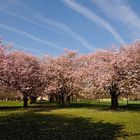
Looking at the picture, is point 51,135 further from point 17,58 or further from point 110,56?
point 17,58

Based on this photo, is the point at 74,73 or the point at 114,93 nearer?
the point at 114,93

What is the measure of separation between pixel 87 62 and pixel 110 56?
45.5 ft

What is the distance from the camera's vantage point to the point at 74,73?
77750 millimetres

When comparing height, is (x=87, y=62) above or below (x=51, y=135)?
above

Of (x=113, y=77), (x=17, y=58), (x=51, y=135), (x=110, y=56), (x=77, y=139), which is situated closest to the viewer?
(x=77, y=139)

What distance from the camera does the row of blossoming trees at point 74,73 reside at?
60.8 metres

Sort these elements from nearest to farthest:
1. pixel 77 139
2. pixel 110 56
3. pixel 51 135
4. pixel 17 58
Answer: pixel 77 139 < pixel 51 135 < pixel 110 56 < pixel 17 58

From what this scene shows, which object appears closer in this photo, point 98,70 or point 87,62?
point 98,70

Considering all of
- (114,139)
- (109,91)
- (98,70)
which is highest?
(98,70)

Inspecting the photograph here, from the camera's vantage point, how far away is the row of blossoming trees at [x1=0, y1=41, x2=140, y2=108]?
60750 mm

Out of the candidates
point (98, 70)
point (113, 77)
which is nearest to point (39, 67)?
point (98, 70)

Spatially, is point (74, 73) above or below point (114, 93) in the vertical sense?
above

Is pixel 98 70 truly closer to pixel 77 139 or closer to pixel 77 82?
pixel 77 82

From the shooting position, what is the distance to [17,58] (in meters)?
74.2
